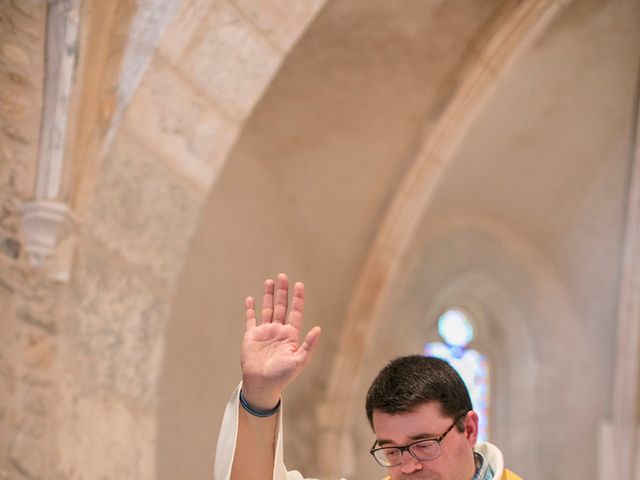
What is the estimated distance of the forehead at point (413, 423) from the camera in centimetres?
238

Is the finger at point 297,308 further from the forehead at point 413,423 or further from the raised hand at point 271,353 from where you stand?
the forehead at point 413,423

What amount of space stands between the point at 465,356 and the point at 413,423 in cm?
686

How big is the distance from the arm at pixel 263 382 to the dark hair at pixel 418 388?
19 centimetres

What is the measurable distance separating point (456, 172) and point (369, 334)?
1.68m

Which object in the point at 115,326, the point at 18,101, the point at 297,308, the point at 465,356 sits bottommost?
the point at 297,308

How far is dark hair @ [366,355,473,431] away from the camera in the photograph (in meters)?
2.39

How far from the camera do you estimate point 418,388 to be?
2400 mm

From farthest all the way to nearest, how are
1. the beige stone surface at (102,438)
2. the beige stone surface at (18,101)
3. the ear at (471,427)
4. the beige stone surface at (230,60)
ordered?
the beige stone surface at (230,60) < the beige stone surface at (18,101) < the beige stone surface at (102,438) < the ear at (471,427)

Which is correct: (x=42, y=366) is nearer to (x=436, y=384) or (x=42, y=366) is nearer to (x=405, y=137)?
(x=436, y=384)

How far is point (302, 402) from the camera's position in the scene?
7.41 m

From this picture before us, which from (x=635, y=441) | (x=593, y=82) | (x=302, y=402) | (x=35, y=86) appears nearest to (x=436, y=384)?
(x=35, y=86)

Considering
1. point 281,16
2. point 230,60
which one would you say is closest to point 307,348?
point 230,60

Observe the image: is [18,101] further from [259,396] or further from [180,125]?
[259,396]

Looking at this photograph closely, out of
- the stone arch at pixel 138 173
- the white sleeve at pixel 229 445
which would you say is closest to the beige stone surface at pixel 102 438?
the stone arch at pixel 138 173
